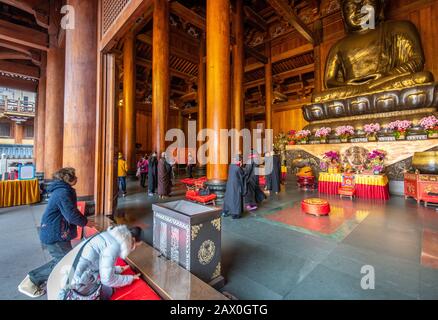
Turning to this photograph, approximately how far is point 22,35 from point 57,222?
6.73 meters

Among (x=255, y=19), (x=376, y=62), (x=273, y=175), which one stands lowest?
(x=273, y=175)

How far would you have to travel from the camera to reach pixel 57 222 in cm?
182

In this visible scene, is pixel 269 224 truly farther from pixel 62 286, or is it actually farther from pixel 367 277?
pixel 62 286

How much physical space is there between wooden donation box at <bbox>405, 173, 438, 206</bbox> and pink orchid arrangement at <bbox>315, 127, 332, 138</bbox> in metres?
2.75

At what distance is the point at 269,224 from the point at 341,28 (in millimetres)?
10857

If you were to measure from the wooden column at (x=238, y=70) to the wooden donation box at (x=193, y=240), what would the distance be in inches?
302

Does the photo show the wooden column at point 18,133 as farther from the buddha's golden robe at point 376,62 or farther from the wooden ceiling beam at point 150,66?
the buddha's golden robe at point 376,62

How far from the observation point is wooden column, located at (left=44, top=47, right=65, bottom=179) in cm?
554

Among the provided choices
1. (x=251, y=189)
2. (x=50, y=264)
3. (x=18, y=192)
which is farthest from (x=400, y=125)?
(x=18, y=192)

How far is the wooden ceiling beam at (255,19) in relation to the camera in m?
10.7

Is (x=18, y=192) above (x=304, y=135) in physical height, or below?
below

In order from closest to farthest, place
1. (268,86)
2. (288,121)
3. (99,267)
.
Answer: (99,267), (268,86), (288,121)

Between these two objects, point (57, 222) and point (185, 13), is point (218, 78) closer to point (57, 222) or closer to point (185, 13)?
point (57, 222)

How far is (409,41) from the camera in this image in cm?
700
